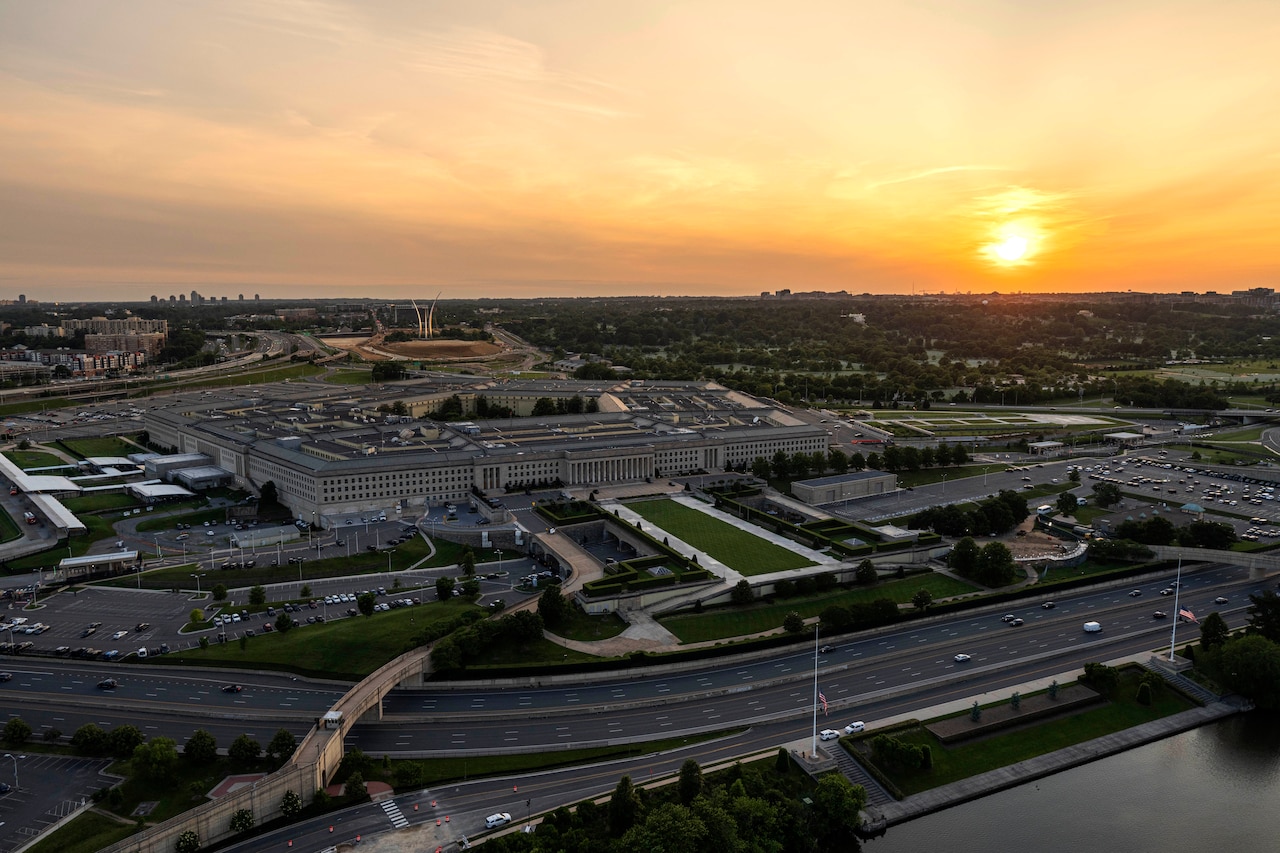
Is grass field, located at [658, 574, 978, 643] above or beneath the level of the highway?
above

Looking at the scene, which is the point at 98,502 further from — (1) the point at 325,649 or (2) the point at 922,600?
(2) the point at 922,600

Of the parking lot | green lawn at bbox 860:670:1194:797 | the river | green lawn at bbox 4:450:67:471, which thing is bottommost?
the river

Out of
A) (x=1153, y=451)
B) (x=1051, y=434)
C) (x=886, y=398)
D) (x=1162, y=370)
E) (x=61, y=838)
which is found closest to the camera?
(x=61, y=838)

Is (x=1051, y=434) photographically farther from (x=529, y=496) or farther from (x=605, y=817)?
(x=605, y=817)

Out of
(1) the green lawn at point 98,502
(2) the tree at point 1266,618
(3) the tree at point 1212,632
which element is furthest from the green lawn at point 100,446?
(2) the tree at point 1266,618

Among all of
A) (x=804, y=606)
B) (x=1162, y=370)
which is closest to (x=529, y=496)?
(x=804, y=606)

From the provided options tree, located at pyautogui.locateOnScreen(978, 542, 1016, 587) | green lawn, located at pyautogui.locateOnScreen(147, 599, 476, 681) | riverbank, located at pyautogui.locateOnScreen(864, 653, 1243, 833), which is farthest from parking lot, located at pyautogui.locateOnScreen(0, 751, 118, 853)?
tree, located at pyautogui.locateOnScreen(978, 542, 1016, 587)

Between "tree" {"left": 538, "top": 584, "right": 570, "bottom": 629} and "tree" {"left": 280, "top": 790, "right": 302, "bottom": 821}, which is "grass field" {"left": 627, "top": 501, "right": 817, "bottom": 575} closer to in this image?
"tree" {"left": 538, "top": 584, "right": 570, "bottom": 629}
